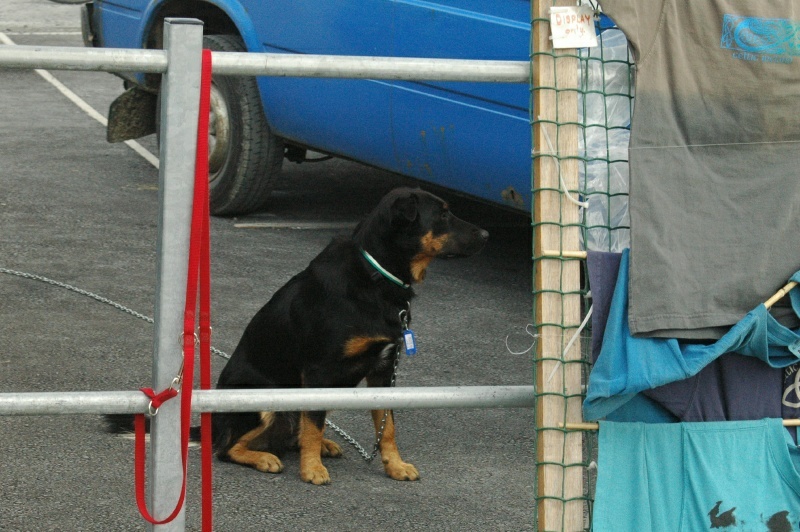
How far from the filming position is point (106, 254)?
6.39m

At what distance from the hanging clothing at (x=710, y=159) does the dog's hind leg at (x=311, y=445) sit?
193 cm

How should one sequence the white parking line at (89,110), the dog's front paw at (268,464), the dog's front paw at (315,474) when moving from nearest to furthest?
1. the dog's front paw at (315,474)
2. the dog's front paw at (268,464)
3. the white parking line at (89,110)

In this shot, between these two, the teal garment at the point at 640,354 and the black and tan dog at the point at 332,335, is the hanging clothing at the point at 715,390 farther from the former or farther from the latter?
the black and tan dog at the point at 332,335

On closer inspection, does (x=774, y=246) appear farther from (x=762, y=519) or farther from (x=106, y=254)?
(x=106, y=254)

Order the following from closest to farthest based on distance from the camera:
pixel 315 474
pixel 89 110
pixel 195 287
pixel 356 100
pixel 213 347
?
pixel 195 287, pixel 315 474, pixel 213 347, pixel 356 100, pixel 89 110

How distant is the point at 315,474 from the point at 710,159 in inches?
83.1

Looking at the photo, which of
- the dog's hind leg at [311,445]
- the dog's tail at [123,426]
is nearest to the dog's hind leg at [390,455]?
the dog's hind leg at [311,445]

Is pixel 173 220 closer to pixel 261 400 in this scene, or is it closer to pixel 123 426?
pixel 261 400

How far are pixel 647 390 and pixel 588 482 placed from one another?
0.28m

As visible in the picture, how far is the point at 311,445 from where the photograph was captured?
13.4ft

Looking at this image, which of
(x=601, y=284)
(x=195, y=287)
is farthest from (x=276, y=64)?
(x=601, y=284)

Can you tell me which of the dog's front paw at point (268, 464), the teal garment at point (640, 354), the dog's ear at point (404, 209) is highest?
the teal garment at point (640, 354)

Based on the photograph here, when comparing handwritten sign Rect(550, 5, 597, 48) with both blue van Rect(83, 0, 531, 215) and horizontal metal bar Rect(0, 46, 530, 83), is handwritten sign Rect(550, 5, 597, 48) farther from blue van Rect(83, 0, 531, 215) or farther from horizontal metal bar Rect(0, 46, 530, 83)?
blue van Rect(83, 0, 531, 215)

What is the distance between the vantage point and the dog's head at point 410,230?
4.25m
